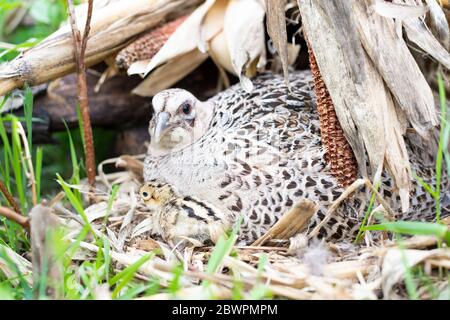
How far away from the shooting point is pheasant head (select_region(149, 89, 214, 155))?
239 centimetres

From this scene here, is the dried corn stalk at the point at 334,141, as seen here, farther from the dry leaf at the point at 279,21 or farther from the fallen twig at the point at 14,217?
the fallen twig at the point at 14,217

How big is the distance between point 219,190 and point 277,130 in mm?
306

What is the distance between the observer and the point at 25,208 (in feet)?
7.97

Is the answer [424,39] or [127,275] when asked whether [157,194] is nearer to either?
[127,275]

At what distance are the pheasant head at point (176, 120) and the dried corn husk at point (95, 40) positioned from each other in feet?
1.14

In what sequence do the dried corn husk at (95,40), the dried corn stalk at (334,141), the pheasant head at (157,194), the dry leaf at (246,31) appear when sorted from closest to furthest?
1. the dried corn stalk at (334,141)
2. the pheasant head at (157,194)
3. the dried corn husk at (95,40)
4. the dry leaf at (246,31)

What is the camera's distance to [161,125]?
2367 mm

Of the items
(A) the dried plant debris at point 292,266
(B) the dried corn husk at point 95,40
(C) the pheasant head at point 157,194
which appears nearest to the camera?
(A) the dried plant debris at point 292,266

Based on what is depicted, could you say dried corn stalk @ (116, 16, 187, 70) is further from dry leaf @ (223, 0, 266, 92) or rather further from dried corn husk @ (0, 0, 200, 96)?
dry leaf @ (223, 0, 266, 92)

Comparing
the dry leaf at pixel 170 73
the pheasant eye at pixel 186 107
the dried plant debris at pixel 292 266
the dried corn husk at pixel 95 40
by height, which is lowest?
the dried plant debris at pixel 292 266

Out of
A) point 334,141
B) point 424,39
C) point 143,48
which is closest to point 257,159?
point 334,141

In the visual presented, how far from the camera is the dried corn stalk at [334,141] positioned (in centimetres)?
210

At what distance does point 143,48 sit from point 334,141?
978 millimetres

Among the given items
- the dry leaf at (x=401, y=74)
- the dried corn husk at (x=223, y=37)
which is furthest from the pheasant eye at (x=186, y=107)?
the dry leaf at (x=401, y=74)
